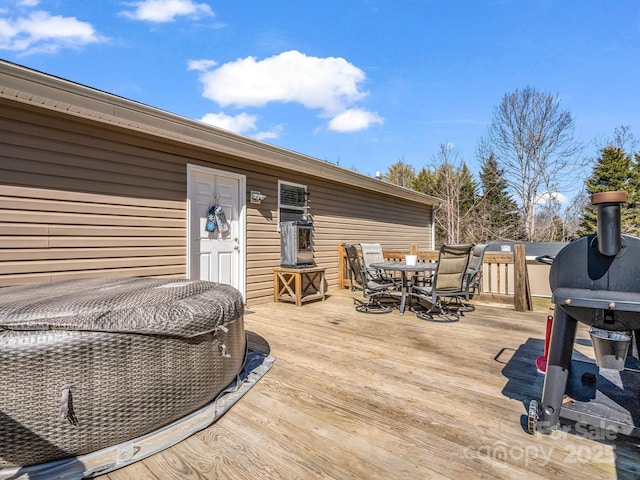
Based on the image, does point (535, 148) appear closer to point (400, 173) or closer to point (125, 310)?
point (400, 173)

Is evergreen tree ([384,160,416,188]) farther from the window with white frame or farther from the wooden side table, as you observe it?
the wooden side table

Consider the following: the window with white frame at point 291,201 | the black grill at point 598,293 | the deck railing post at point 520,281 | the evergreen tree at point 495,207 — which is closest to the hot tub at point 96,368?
the black grill at point 598,293

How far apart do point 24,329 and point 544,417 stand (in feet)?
8.42

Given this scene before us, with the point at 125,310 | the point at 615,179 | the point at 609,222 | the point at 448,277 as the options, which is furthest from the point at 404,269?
the point at 615,179

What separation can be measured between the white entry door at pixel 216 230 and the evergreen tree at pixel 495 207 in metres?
15.0

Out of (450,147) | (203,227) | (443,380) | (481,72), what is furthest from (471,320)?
(450,147)

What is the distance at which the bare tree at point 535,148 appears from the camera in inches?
628

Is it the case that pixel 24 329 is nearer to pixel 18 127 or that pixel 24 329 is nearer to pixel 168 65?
pixel 18 127

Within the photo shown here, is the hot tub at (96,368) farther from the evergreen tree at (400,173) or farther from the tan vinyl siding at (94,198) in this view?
the evergreen tree at (400,173)

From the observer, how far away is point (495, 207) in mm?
17438

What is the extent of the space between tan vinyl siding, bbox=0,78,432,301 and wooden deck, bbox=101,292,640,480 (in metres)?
1.95

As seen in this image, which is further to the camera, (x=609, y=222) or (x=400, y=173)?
(x=400, y=173)

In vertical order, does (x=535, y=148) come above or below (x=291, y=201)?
above

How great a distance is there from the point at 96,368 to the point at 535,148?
19.3 meters
